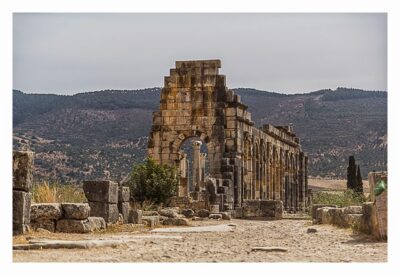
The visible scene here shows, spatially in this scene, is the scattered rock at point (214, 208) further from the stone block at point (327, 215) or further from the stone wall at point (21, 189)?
the stone wall at point (21, 189)

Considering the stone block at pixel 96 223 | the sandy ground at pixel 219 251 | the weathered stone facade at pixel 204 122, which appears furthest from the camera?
the weathered stone facade at pixel 204 122

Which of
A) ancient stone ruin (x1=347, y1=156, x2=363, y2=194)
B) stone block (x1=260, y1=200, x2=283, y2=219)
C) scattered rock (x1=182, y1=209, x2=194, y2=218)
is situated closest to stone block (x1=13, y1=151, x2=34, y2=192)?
scattered rock (x1=182, y1=209, x2=194, y2=218)

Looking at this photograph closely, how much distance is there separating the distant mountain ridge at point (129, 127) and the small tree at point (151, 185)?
1382 inches

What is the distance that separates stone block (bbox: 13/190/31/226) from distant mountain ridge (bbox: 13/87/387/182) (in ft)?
156

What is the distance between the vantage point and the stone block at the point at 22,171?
12721 millimetres

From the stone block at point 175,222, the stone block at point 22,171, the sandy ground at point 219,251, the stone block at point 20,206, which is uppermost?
the stone block at point 22,171

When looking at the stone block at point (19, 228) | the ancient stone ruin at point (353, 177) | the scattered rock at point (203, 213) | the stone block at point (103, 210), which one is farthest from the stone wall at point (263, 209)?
the ancient stone ruin at point (353, 177)

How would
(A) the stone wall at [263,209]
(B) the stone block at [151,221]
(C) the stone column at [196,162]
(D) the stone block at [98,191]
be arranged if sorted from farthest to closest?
(C) the stone column at [196,162] < (A) the stone wall at [263,209] < (B) the stone block at [151,221] < (D) the stone block at [98,191]

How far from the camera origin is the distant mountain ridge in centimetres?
6512

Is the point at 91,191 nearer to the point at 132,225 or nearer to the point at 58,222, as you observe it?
the point at 132,225

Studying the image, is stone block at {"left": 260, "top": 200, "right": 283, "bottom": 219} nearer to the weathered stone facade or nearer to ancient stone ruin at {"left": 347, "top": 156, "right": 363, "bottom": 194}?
the weathered stone facade

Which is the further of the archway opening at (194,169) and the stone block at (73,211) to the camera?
the archway opening at (194,169)

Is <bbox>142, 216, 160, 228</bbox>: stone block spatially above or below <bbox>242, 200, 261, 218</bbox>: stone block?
above

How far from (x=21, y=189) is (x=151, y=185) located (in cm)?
1229
